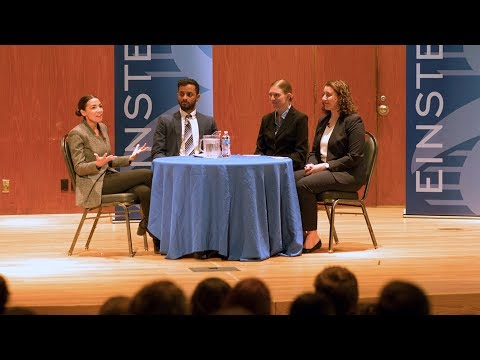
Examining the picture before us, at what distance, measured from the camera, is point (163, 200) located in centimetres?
610

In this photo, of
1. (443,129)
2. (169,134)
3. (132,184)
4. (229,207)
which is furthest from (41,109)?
(443,129)

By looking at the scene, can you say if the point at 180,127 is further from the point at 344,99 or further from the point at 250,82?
the point at 250,82

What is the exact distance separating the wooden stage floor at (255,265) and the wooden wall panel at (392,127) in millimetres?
1047

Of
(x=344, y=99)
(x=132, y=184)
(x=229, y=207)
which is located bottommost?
(x=229, y=207)

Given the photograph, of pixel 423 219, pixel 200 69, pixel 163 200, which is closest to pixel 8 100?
pixel 200 69

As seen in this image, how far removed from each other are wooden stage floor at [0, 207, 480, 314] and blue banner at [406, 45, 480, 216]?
224 millimetres

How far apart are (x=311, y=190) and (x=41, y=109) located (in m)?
3.23

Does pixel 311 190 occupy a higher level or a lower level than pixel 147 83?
lower

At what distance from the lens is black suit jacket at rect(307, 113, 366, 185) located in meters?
6.35

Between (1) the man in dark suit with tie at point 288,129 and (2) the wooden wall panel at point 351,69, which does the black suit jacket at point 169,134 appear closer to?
(1) the man in dark suit with tie at point 288,129

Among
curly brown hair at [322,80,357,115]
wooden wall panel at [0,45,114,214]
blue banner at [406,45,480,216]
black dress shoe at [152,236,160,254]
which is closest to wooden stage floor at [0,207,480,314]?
black dress shoe at [152,236,160,254]

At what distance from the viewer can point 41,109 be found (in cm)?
851

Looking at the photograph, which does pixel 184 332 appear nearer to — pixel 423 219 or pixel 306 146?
pixel 306 146
